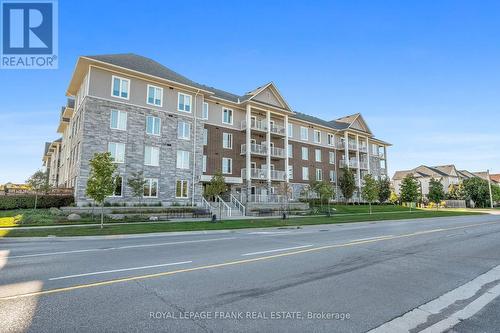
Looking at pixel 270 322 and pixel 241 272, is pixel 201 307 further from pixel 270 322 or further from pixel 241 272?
pixel 241 272

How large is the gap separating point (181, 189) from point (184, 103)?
895 cm

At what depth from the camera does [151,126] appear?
29.4 m

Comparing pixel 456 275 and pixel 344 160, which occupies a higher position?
pixel 344 160

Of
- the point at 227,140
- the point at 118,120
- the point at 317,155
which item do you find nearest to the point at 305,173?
the point at 317,155

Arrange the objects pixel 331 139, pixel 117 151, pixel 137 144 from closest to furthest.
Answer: pixel 117 151 → pixel 137 144 → pixel 331 139

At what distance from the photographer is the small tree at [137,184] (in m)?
25.5

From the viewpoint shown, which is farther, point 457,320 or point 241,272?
point 241,272

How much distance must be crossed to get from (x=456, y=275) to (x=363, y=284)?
271 centimetres

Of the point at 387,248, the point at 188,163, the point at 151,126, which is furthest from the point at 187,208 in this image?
the point at 387,248

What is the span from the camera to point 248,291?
5609mm

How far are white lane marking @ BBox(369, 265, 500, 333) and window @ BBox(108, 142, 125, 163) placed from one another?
86.3ft

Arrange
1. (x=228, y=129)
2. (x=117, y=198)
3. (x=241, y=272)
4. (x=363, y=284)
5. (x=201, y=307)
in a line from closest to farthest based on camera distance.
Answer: (x=201, y=307), (x=363, y=284), (x=241, y=272), (x=117, y=198), (x=228, y=129)

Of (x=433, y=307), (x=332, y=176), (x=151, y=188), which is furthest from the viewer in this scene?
(x=332, y=176)

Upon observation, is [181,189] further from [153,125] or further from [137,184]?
[153,125]
